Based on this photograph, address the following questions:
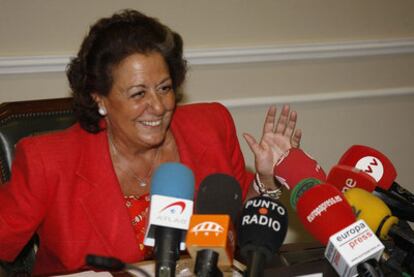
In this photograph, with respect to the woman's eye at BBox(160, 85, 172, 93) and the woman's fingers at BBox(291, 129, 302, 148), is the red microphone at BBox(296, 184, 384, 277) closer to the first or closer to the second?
the woman's fingers at BBox(291, 129, 302, 148)

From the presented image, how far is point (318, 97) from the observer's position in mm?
3254

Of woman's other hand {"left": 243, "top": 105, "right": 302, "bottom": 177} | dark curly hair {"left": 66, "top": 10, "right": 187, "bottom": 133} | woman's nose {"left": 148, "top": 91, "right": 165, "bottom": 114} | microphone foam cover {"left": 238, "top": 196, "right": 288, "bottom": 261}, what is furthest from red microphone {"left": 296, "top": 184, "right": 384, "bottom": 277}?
dark curly hair {"left": 66, "top": 10, "right": 187, "bottom": 133}

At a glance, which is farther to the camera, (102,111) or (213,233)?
(102,111)

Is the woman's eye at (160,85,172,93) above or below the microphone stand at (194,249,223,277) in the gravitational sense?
above

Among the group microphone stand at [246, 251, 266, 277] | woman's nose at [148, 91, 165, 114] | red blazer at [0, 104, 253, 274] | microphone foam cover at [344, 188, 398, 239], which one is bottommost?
red blazer at [0, 104, 253, 274]

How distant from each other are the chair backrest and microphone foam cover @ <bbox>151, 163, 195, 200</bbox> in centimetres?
93

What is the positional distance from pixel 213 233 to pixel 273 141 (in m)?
0.90

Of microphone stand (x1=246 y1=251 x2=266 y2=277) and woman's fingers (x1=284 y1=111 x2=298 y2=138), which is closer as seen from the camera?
microphone stand (x1=246 y1=251 x2=266 y2=277)

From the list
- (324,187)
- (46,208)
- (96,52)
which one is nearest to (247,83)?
(96,52)

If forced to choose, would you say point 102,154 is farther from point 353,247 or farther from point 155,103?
point 353,247

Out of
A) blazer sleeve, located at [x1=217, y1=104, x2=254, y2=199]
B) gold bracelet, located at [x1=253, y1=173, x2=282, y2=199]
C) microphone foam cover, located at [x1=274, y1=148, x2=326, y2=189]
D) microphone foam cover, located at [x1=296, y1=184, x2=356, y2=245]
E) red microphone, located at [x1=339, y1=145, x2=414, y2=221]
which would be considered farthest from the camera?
blazer sleeve, located at [x1=217, y1=104, x2=254, y2=199]

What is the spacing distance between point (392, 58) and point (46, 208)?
89.0 inches

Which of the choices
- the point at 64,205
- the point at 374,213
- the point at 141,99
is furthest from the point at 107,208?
the point at 374,213

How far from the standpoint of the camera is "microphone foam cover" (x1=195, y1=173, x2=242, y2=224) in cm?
134
